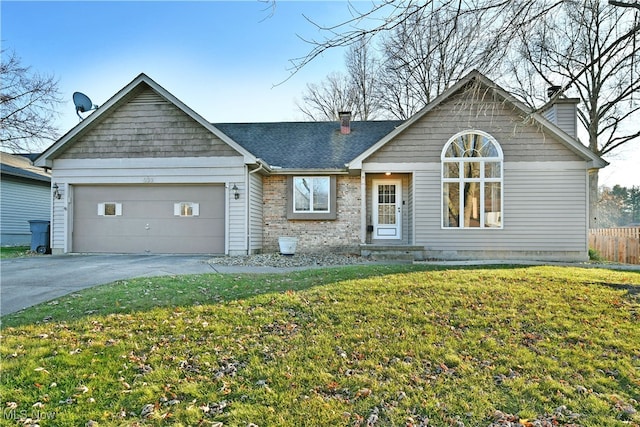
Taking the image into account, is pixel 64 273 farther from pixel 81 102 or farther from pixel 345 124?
pixel 345 124

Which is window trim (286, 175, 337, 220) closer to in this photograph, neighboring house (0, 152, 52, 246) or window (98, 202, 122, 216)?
window (98, 202, 122, 216)

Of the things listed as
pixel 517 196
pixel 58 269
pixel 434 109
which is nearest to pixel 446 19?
pixel 434 109

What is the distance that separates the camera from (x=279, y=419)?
2.81 m

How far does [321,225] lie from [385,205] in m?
2.46

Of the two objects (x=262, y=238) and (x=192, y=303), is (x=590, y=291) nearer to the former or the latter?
(x=192, y=303)

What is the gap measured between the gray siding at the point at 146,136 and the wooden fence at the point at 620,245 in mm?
14384

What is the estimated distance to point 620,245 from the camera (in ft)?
44.5

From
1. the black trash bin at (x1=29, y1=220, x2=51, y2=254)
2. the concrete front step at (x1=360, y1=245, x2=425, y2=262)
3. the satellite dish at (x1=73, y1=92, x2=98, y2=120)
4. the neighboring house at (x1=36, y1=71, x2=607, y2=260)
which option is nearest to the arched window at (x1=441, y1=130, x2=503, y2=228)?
the neighboring house at (x1=36, y1=71, x2=607, y2=260)

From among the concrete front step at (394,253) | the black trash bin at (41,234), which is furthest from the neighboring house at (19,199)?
the concrete front step at (394,253)

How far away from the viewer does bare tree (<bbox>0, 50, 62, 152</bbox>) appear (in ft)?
57.7

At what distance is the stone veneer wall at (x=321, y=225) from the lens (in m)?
12.6

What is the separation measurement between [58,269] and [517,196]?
12664 mm

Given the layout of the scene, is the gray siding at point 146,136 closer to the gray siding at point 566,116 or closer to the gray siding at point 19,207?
the gray siding at point 19,207

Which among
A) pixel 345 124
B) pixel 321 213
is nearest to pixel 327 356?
pixel 321 213
